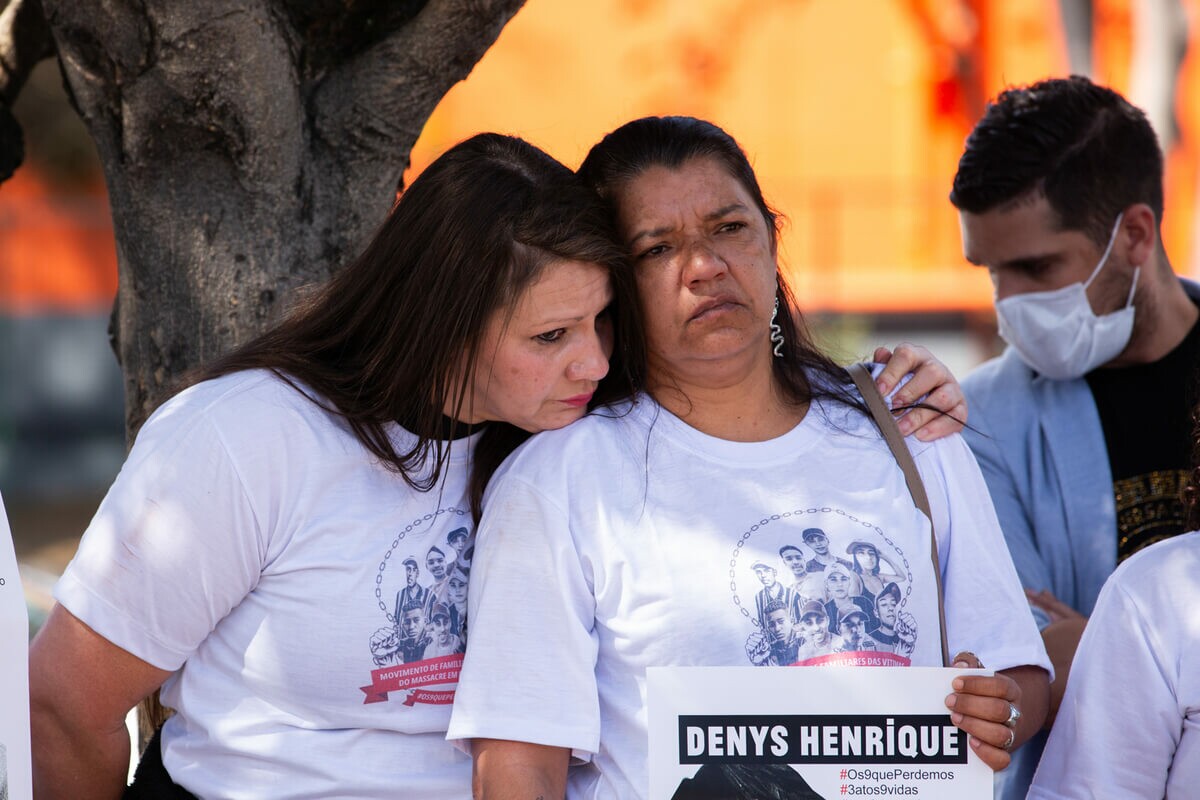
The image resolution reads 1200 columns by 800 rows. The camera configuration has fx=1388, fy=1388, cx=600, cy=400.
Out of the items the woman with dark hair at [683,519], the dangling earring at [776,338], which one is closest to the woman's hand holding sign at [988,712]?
the woman with dark hair at [683,519]

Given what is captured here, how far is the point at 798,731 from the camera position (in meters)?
2.21

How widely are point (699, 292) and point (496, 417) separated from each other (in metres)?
0.44

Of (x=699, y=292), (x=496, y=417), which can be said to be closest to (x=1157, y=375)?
(x=699, y=292)

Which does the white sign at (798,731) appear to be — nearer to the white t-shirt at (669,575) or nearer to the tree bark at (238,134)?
the white t-shirt at (669,575)

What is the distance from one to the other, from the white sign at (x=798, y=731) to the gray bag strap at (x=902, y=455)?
23 cm

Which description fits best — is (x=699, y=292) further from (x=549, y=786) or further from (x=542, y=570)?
(x=549, y=786)

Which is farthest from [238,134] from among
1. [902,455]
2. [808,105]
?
[808,105]

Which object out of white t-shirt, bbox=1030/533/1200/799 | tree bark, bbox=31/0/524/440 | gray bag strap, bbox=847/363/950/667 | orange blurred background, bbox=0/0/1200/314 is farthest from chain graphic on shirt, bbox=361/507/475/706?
orange blurred background, bbox=0/0/1200/314

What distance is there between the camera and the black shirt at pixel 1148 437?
10.5ft

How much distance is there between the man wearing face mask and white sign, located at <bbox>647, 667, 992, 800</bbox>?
3.49 feet

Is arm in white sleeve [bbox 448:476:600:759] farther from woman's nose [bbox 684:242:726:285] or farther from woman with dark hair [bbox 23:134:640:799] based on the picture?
woman's nose [bbox 684:242:726:285]

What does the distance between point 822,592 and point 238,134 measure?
1.45 metres

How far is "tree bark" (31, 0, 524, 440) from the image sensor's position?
2.68 m

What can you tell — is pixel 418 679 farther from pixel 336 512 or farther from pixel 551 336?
pixel 551 336
